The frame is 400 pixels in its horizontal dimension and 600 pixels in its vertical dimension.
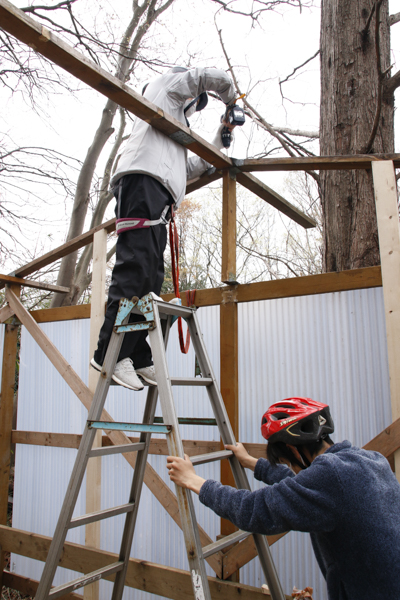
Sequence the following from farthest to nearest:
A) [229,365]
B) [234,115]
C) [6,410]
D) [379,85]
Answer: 1. [6,410]
2. [379,85]
3. [229,365]
4. [234,115]

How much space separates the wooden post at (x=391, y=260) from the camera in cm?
211

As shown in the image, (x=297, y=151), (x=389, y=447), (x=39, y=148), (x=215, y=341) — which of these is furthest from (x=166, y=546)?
(x=39, y=148)

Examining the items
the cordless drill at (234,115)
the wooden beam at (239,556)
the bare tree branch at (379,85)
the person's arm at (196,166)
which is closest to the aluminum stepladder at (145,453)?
the wooden beam at (239,556)

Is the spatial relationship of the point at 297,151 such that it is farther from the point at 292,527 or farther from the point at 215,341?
the point at 292,527

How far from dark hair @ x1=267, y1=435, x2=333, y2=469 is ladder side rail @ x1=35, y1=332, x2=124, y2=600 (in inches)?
31.4

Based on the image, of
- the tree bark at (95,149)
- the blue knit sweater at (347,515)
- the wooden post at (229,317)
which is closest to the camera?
the blue knit sweater at (347,515)

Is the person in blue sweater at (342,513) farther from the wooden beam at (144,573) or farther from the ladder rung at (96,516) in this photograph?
the wooden beam at (144,573)

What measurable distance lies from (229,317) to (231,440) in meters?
0.89

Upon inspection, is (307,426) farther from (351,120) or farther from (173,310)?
(351,120)

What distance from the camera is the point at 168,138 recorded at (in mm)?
2385

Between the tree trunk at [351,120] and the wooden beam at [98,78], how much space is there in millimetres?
1262

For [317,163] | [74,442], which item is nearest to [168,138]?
[317,163]

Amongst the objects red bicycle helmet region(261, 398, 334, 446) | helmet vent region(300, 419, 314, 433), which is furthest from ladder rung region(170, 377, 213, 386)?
helmet vent region(300, 419, 314, 433)

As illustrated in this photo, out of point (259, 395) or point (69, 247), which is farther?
point (69, 247)
